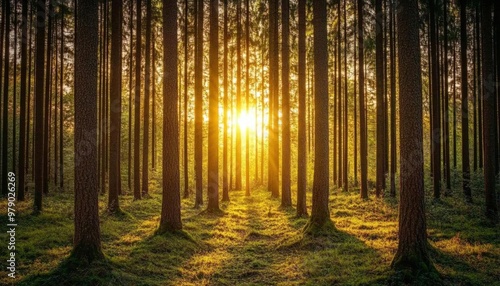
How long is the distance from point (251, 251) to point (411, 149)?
19.1ft

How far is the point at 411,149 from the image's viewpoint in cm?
668

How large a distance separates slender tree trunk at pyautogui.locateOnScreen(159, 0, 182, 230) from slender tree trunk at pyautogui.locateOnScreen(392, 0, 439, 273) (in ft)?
22.0

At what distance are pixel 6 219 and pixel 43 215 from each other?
1.21m

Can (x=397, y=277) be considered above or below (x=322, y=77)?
below

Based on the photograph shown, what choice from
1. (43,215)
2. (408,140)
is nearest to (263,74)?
(43,215)

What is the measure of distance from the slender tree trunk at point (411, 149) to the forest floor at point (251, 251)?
66 cm

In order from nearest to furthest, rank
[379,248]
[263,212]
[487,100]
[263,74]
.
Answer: [379,248] < [487,100] < [263,212] < [263,74]

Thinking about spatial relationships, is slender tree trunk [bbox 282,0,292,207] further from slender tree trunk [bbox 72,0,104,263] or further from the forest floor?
slender tree trunk [bbox 72,0,104,263]

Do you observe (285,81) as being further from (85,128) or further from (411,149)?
(85,128)

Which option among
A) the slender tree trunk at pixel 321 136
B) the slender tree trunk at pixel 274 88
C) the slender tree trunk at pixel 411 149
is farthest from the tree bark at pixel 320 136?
the slender tree trunk at pixel 274 88

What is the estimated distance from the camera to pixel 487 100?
38.2 feet

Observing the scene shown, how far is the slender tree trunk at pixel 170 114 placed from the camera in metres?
10.0

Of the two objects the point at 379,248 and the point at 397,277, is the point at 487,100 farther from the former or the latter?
the point at 397,277

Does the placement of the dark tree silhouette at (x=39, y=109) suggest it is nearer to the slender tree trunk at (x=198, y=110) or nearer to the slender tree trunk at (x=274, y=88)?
the slender tree trunk at (x=198, y=110)
